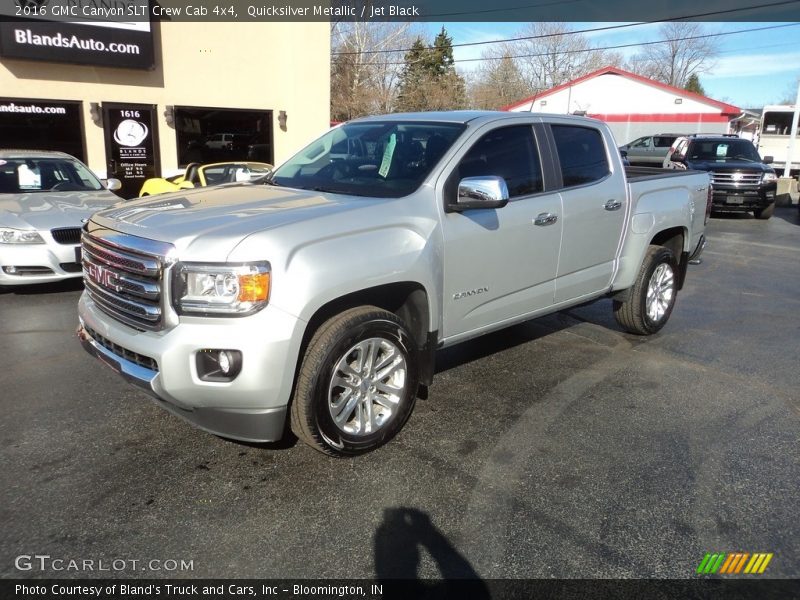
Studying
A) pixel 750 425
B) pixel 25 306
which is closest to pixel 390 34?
pixel 25 306

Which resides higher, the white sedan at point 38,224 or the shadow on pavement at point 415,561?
the white sedan at point 38,224

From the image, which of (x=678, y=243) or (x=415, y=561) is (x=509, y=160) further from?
(x=415, y=561)

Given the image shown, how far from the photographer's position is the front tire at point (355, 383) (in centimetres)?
326

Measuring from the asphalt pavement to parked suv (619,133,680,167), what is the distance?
23.5m

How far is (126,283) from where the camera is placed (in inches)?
130

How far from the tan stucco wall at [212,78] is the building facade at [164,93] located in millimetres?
22

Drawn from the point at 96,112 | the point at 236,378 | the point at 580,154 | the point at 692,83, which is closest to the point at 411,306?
the point at 236,378

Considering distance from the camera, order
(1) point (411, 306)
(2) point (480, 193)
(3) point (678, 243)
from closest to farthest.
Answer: (2) point (480, 193), (1) point (411, 306), (3) point (678, 243)

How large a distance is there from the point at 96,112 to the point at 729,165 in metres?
14.8

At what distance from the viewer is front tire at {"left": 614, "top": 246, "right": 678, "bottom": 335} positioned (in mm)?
5676

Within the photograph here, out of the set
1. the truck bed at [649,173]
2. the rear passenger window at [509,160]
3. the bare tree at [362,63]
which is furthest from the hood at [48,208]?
the bare tree at [362,63]

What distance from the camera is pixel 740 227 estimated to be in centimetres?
1488

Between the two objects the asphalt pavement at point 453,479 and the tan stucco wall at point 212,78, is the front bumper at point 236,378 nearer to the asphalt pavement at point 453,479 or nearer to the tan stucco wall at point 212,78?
the asphalt pavement at point 453,479

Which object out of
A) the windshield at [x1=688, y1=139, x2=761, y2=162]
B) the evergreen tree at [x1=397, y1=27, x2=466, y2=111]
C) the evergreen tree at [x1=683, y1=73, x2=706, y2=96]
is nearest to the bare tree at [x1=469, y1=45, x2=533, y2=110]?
the evergreen tree at [x1=397, y1=27, x2=466, y2=111]
